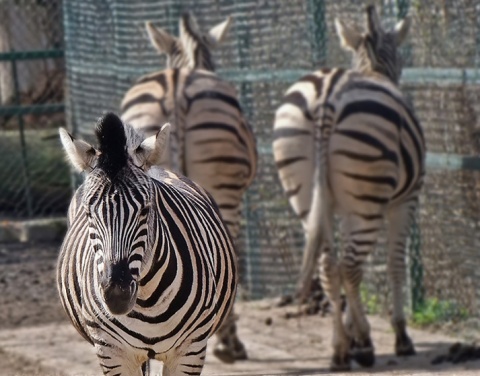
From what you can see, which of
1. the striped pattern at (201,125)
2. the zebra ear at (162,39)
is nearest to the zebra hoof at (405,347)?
the striped pattern at (201,125)

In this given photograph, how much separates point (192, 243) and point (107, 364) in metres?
0.54

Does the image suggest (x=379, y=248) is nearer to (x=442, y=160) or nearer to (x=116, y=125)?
(x=442, y=160)

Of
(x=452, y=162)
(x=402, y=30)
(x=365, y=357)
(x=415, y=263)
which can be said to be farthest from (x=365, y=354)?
(x=402, y=30)

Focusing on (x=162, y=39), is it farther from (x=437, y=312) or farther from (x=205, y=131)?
(x=437, y=312)

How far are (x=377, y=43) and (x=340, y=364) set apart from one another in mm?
2332

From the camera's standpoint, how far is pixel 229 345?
8352 millimetres

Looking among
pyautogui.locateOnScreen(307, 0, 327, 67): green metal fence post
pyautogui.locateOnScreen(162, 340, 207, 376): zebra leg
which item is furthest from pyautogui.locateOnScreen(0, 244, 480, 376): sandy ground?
pyautogui.locateOnScreen(162, 340, 207, 376): zebra leg

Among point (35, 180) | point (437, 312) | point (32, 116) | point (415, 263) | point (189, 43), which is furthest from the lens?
point (32, 116)

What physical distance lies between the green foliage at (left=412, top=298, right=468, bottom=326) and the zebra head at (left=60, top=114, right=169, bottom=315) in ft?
16.2

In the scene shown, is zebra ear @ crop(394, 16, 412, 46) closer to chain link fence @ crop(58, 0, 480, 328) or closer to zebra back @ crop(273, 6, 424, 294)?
chain link fence @ crop(58, 0, 480, 328)

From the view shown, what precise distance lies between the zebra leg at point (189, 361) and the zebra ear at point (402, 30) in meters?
4.58

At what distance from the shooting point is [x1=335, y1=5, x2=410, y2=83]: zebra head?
28.7 feet

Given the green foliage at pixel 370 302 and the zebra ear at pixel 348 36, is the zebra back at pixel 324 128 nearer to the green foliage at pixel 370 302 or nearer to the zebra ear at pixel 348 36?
the zebra ear at pixel 348 36

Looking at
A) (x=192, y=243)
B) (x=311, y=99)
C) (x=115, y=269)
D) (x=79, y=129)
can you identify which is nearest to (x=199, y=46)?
(x=311, y=99)
